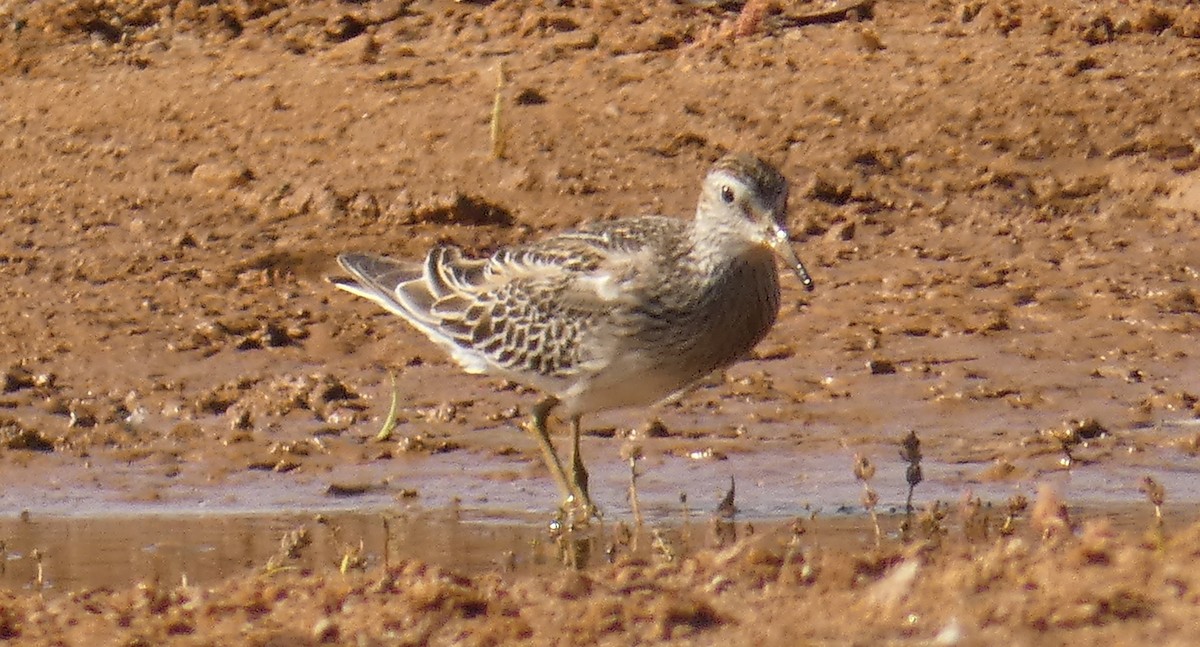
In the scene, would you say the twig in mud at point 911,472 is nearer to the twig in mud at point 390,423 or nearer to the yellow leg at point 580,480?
the yellow leg at point 580,480

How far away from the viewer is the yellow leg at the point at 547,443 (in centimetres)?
921

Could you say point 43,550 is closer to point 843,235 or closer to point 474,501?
point 474,501

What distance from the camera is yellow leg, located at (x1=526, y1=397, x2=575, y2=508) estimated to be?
9.21 metres

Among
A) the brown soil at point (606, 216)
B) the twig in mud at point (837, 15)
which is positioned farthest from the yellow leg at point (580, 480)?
the twig in mud at point (837, 15)

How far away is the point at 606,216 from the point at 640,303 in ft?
9.62

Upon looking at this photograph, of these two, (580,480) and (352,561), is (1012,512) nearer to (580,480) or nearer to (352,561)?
(580,480)

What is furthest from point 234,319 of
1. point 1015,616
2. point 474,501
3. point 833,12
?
point 1015,616

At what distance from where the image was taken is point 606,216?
38.6 ft

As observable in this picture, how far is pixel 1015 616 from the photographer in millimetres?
5957

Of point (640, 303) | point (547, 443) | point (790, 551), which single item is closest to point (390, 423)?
point (547, 443)

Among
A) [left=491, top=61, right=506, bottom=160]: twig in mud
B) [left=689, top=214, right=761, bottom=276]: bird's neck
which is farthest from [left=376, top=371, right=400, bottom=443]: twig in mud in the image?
[left=491, top=61, right=506, bottom=160]: twig in mud

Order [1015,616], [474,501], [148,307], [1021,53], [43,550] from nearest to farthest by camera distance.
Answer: [1015,616], [43,550], [474,501], [148,307], [1021,53]

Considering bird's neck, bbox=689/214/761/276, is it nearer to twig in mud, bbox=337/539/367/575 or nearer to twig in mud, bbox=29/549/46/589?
twig in mud, bbox=337/539/367/575

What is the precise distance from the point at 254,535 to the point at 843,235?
149 inches
